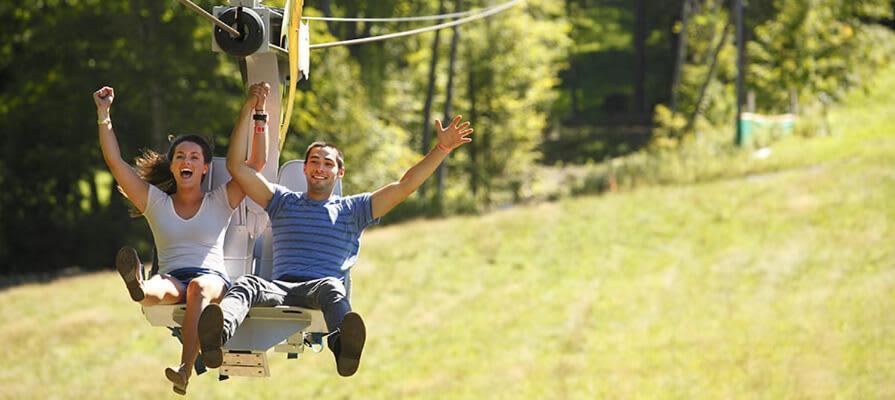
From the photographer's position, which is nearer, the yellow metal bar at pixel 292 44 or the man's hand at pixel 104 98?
the man's hand at pixel 104 98

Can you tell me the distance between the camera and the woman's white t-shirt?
22.8 ft

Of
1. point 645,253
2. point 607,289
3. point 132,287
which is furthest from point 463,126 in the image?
point 645,253

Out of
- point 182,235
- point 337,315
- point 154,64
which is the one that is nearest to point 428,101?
point 154,64

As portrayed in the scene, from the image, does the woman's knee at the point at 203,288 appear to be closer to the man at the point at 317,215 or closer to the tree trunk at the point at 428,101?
the man at the point at 317,215

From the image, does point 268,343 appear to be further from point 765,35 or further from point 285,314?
point 765,35

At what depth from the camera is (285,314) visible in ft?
22.3

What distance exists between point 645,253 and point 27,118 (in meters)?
15.3

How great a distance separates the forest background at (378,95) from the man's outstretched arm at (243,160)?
21165 mm

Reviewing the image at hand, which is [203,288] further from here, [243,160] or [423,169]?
[423,169]

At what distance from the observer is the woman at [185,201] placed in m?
6.79

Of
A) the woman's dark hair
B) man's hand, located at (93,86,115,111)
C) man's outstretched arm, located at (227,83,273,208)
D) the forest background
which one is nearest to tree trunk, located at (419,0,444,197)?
the forest background

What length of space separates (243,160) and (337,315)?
3.32 feet

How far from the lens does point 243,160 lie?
23.0 feet

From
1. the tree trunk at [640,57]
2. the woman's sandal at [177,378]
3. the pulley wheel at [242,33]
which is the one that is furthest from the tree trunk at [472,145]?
the woman's sandal at [177,378]
